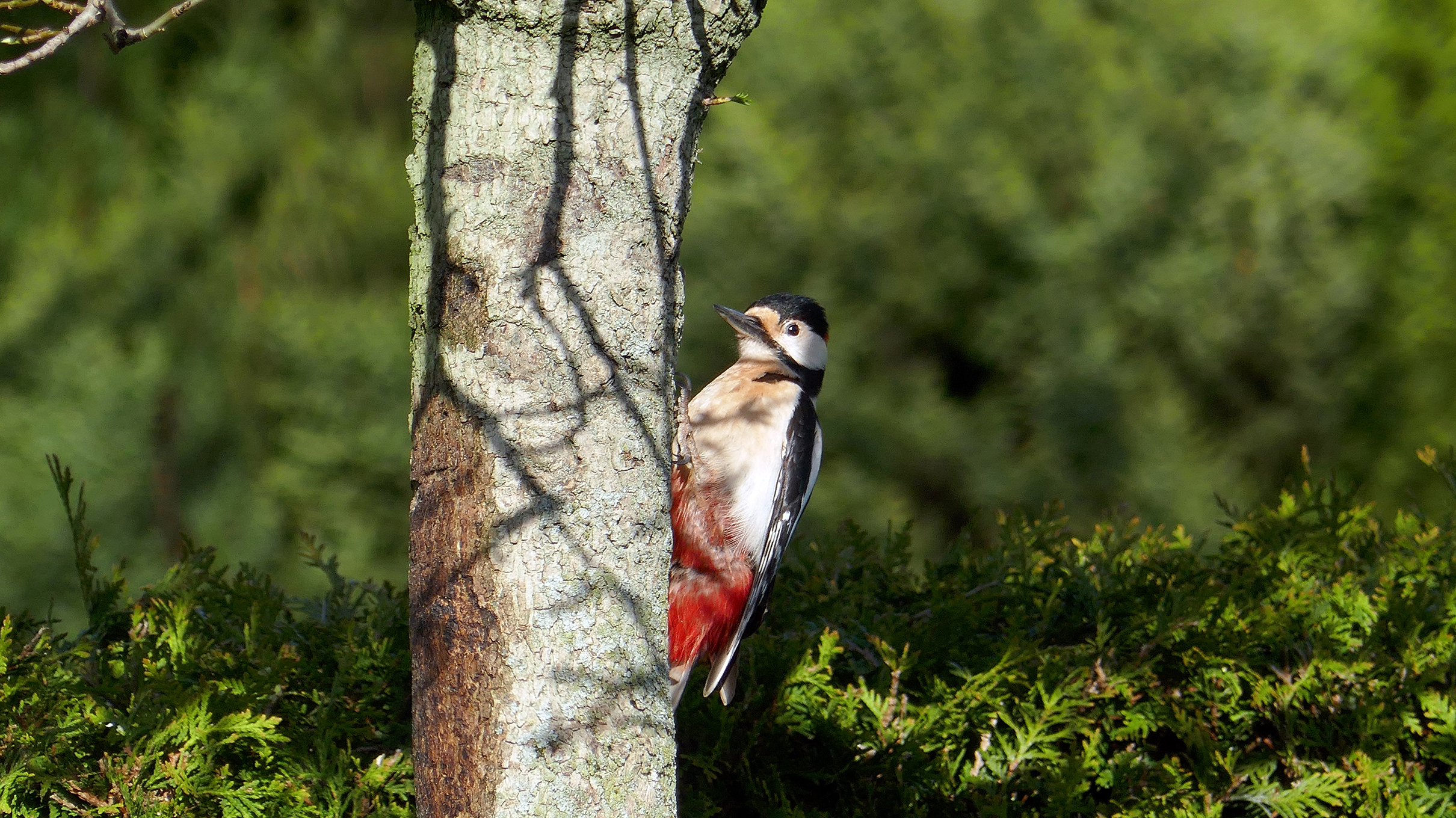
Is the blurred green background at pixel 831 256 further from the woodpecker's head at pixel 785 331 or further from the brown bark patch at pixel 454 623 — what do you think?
the brown bark patch at pixel 454 623

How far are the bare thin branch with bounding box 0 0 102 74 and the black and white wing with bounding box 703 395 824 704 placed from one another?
2.07 m

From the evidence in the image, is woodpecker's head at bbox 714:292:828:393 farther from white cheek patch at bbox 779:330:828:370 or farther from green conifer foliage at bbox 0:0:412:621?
green conifer foliage at bbox 0:0:412:621

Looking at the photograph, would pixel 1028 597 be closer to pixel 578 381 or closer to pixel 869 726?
pixel 869 726

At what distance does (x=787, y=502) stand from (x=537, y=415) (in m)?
1.70

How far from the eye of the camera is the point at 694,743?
257 cm

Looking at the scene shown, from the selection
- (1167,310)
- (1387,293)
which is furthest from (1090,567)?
(1387,293)

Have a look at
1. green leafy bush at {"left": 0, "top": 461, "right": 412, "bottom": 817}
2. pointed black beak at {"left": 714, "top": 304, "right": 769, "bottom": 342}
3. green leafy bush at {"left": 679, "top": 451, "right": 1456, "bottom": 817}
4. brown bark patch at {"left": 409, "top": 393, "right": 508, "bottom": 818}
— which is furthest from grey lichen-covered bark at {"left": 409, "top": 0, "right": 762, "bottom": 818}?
pointed black beak at {"left": 714, "top": 304, "right": 769, "bottom": 342}

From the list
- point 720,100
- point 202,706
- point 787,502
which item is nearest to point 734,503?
point 787,502

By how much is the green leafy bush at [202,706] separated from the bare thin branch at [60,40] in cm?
123

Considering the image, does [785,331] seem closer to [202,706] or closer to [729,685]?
[729,685]

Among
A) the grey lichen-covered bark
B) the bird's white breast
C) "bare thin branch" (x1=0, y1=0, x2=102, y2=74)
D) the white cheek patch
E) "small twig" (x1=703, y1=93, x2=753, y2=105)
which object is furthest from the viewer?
the white cheek patch

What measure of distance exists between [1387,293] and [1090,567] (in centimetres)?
386

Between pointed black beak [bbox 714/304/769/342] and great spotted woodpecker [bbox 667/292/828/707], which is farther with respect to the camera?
pointed black beak [bbox 714/304/769/342]

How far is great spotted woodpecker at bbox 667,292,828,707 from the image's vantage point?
3.10 m
